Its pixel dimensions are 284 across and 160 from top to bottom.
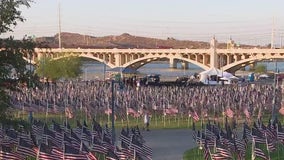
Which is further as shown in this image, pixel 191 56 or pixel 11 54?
pixel 191 56

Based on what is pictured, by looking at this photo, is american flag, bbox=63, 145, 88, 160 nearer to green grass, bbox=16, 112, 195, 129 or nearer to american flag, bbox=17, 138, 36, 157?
american flag, bbox=17, 138, 36, 157

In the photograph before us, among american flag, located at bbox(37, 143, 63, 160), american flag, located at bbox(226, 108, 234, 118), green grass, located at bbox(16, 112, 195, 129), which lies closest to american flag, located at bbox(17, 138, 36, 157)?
american flag, located at bbox(37, 143, 63, 160)

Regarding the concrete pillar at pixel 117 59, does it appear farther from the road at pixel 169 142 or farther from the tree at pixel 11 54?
the tree at pixel 11 54

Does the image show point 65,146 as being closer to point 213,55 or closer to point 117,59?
point 213,55

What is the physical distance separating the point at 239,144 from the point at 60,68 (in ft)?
208

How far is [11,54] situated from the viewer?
17.5 metres

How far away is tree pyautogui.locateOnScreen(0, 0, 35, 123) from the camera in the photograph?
17.0 m

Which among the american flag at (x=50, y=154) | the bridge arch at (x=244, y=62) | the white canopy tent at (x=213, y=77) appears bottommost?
the american flag at (x=50, y=154)

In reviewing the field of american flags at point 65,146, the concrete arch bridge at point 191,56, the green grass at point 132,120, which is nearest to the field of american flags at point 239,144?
the field of american flags at point 65,146

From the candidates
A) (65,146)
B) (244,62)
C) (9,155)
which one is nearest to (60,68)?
(244,62)

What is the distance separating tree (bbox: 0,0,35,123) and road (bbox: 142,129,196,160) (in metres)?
10.7

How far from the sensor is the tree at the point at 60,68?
8376 centimetres

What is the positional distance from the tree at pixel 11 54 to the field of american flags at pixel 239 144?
8292 mm

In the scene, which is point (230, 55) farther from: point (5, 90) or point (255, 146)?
point (5, 90)
